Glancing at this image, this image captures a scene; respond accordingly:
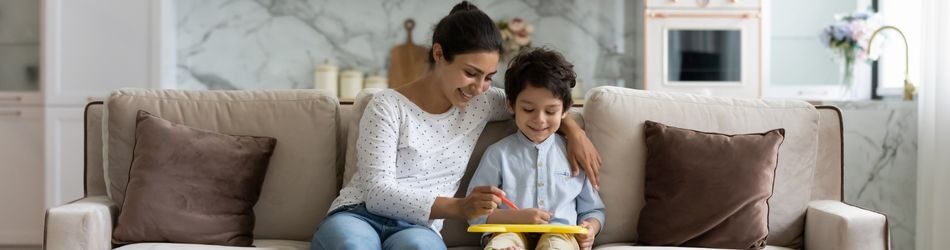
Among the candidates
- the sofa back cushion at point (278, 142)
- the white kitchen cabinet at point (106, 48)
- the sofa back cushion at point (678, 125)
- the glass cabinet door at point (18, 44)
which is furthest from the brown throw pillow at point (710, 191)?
the glass cabinet door at point (18, 44)

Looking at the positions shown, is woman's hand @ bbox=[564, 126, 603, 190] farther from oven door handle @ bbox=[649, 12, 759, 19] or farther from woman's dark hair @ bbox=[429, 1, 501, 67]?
oven door handle @ bbox=[649, 12, 759, 19]

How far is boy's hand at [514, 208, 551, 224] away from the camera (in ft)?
7.04

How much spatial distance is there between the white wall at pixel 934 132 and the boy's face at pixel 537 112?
1727 millimetres

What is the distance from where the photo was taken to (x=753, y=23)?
462 cm

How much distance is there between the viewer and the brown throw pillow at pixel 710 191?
2.41m

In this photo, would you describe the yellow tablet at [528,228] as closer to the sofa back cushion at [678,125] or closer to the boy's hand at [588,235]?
the boy's hand at [588,235]

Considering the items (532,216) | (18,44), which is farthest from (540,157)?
(18,44)

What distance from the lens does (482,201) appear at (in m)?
2.12

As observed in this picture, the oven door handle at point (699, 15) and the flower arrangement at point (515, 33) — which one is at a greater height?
the oven door handle at point (699, 15)

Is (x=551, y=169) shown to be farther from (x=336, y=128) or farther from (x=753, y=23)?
(x=753, y=23)

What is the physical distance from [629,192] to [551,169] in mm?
257

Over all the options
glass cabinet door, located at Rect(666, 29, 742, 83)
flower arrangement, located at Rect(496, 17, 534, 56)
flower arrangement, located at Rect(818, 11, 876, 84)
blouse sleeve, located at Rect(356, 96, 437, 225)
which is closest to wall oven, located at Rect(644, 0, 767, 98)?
glass cabinet door, located at Rect(666, 29, 742, 83)

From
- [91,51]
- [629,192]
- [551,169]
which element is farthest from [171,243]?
[91,51]

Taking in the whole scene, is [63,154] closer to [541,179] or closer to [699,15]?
[541,179]
